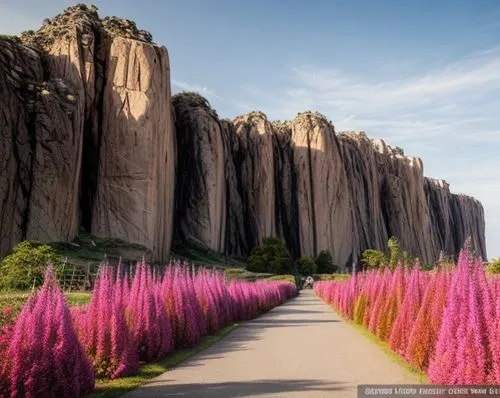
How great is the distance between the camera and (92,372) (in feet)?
27.3

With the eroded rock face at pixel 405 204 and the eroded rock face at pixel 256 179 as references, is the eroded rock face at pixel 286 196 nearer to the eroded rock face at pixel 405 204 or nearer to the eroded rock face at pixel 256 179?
the eroded rock face at pixel 256 179

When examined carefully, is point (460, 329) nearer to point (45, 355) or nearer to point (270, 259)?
point (45, 355)

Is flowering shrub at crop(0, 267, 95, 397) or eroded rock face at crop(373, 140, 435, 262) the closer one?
flowering shrub at crop(0, 267, 95, 397)

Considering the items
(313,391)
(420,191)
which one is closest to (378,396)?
(313,391)

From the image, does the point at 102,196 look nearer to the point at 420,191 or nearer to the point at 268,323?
the point at 268,323

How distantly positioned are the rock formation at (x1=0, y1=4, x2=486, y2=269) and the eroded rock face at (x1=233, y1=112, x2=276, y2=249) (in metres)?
0.18

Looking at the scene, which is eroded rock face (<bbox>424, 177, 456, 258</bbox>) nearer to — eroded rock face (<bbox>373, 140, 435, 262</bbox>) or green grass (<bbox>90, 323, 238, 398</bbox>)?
eroded rock face (<bbox>373, 140, 435, 262</bbox>)

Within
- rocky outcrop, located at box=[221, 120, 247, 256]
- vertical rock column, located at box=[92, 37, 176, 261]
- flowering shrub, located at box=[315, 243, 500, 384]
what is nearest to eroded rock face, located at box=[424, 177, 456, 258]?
rocky outcrop, located at box=[221, 120, 247, 256]

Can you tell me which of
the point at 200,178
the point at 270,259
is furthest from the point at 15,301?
the point at 200,178

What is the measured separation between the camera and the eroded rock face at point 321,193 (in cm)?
8781

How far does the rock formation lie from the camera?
149 feet

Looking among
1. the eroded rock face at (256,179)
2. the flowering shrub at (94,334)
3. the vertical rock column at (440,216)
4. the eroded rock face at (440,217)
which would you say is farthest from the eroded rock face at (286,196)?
the flowering shrub at (94,334)

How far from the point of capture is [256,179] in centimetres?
8531

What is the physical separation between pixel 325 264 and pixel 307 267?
4.73 meters
